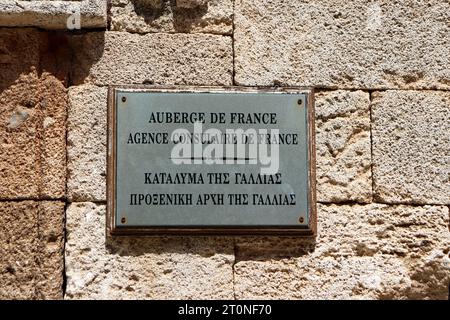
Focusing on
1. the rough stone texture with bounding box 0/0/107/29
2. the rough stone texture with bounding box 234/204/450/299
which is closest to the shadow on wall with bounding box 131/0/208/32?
the rough stone texture with bounding box 0/0/107/29

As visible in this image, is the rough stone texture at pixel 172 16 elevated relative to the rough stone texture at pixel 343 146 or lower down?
elevated

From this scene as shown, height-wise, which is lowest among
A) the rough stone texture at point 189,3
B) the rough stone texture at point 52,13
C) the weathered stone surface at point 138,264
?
the weathered stone surface at point 138,264

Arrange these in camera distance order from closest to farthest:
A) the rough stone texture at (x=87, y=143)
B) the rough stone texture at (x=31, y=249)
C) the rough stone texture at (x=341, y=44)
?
the rough stone texture at (x=31, y=249), the rough stone texture at (x=87, y=143), the rough stone texture at (x=341, y=44)

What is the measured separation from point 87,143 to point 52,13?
0.51 meters

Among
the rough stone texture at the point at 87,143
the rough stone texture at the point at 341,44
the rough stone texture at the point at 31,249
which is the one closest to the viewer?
the rough stone texture at the point at 31,249

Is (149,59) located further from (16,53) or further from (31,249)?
(31,249)

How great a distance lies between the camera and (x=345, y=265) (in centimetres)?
289

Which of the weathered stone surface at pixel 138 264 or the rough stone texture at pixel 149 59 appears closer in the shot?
the weathered stone surface at pixel 138 264

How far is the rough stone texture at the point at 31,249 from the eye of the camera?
278 centimetres

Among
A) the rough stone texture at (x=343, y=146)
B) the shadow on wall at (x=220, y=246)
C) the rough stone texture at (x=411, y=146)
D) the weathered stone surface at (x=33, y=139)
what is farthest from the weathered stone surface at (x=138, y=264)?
the rough stone texture at (x=411, y=146)

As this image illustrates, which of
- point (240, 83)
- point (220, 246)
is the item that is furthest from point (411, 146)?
point (220, 246)

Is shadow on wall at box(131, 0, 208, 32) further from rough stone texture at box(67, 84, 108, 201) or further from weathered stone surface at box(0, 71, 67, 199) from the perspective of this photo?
weathered stone surface at box(0, 71, 67, 199)

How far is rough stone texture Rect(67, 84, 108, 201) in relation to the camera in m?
2.88

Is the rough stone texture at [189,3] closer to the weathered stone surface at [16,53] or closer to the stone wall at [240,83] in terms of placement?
the stone wall at [240,83]
